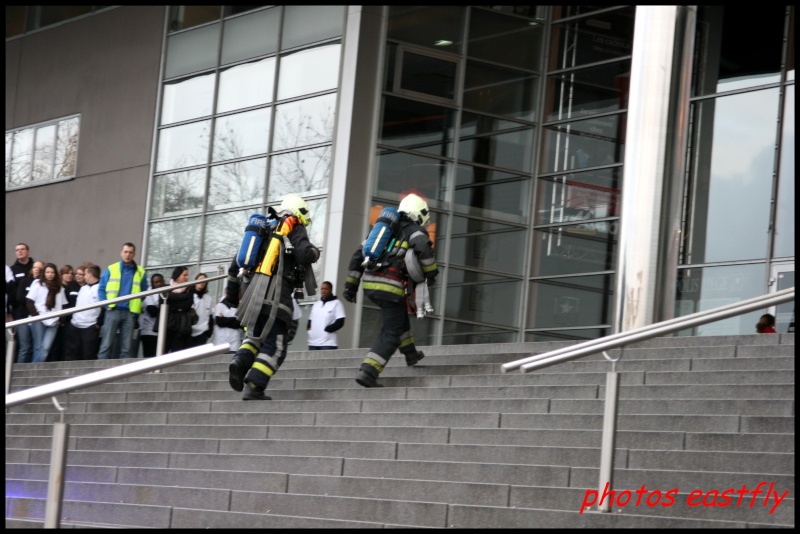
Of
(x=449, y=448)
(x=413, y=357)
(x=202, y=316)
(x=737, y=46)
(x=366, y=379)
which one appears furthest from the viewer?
(x=737, y=46)

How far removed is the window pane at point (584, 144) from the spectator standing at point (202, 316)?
6721mm

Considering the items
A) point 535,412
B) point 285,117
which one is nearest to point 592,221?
point 285,117

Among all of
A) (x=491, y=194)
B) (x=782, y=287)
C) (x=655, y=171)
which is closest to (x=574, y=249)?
(x=491, y=194)

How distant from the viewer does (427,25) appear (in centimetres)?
2044

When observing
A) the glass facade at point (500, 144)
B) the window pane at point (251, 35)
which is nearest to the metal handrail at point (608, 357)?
the glass facade at point (500, 144)

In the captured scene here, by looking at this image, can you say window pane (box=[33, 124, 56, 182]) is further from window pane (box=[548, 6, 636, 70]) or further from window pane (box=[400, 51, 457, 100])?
window pane (box=[548, 6, 636, 70])

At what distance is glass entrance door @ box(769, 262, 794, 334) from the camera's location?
17234 millimetres

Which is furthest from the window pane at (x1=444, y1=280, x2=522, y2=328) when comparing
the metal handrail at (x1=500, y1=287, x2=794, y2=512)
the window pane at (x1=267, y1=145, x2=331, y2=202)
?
the metal handrail at (x1=500, y1=287, x2=794, y2=512)

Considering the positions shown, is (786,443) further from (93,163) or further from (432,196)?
(93,163)

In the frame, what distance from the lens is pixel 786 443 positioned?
728cm

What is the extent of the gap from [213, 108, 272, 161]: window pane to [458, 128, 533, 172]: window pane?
11.6 ft

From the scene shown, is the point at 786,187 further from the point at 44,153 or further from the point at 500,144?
the point at 44,153

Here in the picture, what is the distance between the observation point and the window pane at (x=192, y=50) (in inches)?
904

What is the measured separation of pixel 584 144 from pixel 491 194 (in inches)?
70.1
